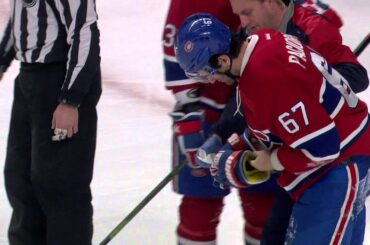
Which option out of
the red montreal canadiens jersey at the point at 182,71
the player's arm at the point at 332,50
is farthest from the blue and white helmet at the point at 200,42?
the player's arm at the point at 332,50

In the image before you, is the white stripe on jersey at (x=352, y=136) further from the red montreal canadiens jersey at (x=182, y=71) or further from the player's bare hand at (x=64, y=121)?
the player's bare hand at (x=64, y=121)

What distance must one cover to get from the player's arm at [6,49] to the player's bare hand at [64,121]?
0.28 m

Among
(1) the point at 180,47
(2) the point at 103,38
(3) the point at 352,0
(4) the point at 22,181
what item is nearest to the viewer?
(1) the point at 180,47

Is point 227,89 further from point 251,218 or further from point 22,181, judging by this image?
point 22,181

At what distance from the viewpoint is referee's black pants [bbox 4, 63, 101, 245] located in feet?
5.85

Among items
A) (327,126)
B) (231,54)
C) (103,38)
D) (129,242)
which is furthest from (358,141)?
(103,38)

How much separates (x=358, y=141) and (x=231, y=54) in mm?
316

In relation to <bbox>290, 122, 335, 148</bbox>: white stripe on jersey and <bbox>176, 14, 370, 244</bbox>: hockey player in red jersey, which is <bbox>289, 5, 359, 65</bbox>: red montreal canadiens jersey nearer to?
<bbox>176, 14, 370, 244</bbox>: hockey player in red jersey

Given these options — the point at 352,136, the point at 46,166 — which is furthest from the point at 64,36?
→ the point at 352,136

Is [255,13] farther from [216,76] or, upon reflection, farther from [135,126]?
[135,126]

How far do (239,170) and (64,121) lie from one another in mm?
407

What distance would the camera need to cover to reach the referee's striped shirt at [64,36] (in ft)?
5.61

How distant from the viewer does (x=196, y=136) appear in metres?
1.77

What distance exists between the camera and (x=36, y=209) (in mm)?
1941
